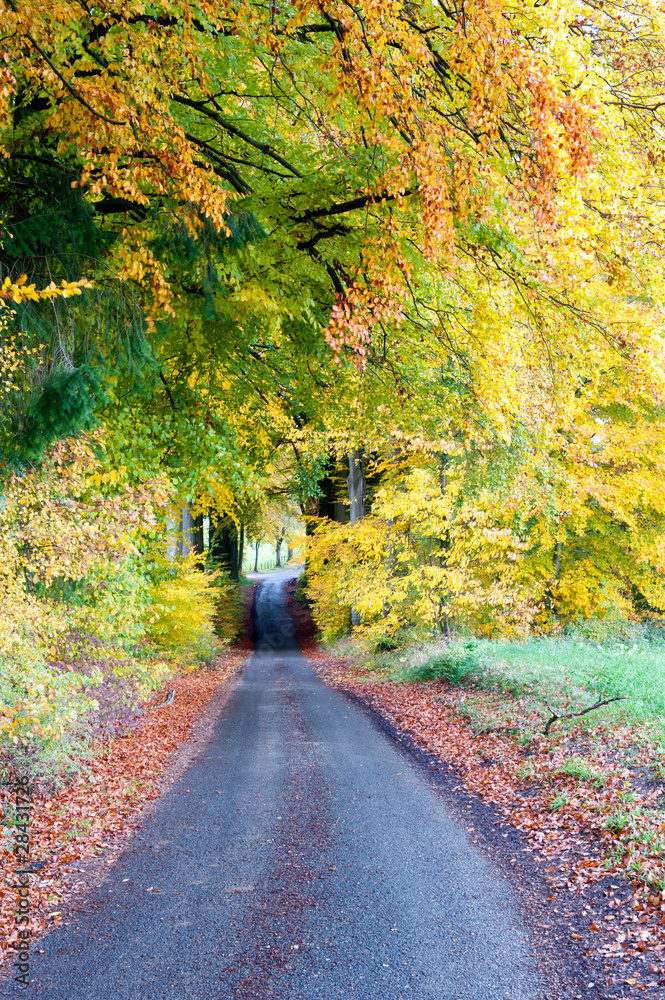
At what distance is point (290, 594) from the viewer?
44.2 m

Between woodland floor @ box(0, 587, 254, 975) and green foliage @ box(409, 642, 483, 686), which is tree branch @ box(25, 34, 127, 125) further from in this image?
green foliage @ box(409, 642, 483, 686)

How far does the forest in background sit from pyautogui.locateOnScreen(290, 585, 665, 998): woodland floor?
4.20 meters

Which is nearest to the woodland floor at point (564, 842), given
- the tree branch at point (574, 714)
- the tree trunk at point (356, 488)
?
the tree branch at point (574, 714)

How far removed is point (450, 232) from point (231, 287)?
2.86 meters

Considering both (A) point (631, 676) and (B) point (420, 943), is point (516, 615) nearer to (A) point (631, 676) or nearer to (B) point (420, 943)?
(A) point (631, 676)

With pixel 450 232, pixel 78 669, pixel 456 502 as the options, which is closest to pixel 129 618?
A: pixel 78 669

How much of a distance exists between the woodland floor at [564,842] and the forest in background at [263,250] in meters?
4.20

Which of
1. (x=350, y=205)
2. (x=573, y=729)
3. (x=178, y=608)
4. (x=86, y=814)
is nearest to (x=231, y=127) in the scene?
(x=350, y=205)

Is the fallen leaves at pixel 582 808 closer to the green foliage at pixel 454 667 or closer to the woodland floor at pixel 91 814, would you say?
the green foliage at pixel 454 667

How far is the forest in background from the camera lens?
5.32 m

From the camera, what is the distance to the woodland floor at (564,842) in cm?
412

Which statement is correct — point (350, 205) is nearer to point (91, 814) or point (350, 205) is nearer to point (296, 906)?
point (296, 906)

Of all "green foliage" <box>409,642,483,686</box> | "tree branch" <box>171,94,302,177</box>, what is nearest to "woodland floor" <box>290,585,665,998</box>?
"green foliage" <box>409,642,483,686</box>

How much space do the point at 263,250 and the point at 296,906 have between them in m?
6.20
